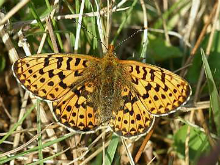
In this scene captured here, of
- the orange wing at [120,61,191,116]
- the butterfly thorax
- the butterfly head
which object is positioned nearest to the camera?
the orange wing at [120,61,191,116]

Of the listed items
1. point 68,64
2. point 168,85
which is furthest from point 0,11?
point 168,85

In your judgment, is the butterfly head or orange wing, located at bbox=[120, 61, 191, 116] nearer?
orange wing, located at bbox=[120, 61, 191, 116]

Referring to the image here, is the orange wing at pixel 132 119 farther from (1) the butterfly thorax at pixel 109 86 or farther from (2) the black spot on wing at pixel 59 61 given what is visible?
(2) the black spot on wing at pixel 59 61

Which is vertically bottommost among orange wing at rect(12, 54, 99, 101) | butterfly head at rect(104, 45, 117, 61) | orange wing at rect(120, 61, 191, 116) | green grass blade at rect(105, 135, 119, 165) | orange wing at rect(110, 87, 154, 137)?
green grass blade at rect(105, 135, 119, 165)

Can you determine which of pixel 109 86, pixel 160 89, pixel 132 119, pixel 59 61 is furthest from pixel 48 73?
pixel 160 89

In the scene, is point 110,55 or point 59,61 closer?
point 59,61

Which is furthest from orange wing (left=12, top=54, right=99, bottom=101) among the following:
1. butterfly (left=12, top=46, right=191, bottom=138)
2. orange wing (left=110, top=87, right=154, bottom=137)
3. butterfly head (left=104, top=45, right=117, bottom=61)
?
orange wing (left=110, top=87, right=154, bottom=137)

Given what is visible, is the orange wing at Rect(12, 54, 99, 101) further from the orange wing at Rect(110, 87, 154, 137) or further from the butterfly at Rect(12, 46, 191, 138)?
the orange wing at Rect(110, 87, 154, 137)

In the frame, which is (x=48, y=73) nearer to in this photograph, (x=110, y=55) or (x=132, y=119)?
(x=110, y=55)
